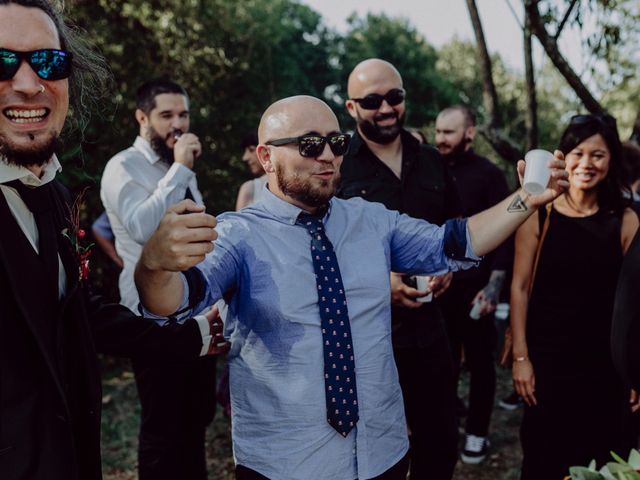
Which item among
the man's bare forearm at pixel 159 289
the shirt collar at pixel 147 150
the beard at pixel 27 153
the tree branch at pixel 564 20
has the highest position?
the tree branch at pixel 564 20

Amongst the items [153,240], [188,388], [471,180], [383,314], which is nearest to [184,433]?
[188,388]

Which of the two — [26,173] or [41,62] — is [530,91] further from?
[26,173]

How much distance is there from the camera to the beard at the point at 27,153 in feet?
5.04

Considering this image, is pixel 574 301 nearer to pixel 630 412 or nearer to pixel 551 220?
pixel 551 220

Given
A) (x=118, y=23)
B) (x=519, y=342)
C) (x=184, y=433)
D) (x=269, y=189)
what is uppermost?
(x=118, y=23)

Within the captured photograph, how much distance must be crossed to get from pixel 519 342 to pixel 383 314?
1.14m

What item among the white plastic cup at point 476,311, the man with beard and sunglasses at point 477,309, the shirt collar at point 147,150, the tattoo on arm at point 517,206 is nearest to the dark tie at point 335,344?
the tattoo on arm at point 517,206

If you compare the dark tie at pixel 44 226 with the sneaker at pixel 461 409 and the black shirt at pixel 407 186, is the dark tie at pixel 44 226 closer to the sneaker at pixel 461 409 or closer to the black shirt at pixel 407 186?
the black shirt at pixel 407 186

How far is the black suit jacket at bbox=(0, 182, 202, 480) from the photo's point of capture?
4.76 ft

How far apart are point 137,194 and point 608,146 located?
8.23 ft

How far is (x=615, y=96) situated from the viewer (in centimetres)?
1842

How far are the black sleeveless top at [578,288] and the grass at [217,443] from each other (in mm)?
1462

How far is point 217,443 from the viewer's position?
468 cm

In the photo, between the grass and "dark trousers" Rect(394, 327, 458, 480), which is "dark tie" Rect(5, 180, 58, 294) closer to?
"dark trousers" Rect(394, 327, 458, 480)
